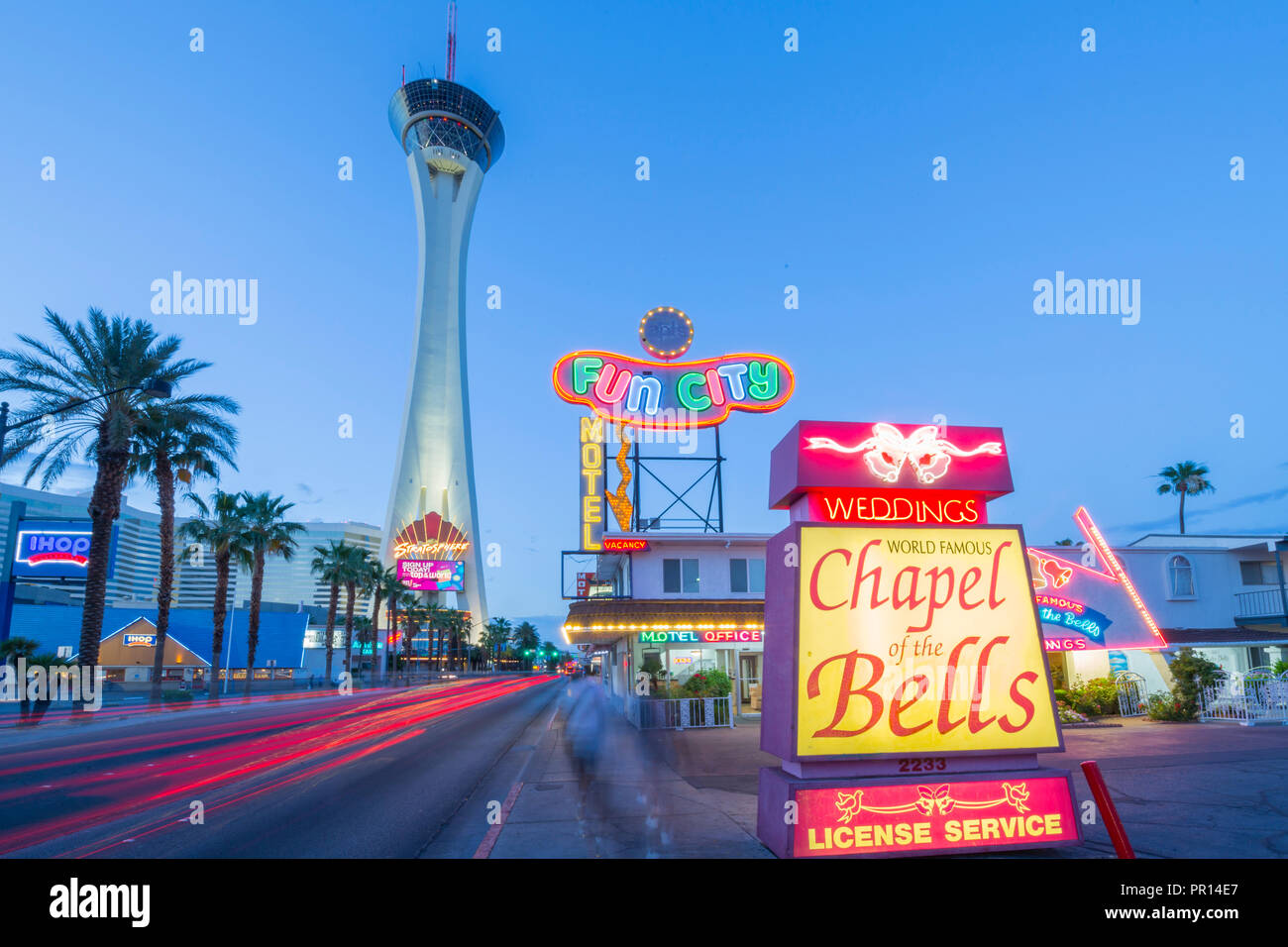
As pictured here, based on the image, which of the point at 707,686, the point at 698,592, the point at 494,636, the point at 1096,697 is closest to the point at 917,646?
the point at 707,686

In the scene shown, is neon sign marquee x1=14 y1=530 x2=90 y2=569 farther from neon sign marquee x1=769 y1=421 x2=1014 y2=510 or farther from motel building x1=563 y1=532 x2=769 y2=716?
neon sign marquee x1=769 y1=421 x2=1014 y2=510

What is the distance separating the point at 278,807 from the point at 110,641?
78.8 metres

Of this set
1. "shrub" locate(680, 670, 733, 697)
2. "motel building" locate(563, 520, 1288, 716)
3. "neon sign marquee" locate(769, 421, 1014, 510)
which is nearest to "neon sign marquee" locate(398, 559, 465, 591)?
"motel building" locate(563, 520, 1288, 716)

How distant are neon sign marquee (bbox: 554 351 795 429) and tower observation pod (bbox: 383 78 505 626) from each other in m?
98.5

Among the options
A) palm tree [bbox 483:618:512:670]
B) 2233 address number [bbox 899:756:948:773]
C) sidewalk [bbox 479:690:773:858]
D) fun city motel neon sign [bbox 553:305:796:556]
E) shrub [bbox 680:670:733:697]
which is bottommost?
palm tree [bbox 483:618:512:670]

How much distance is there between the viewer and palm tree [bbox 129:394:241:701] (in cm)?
3225

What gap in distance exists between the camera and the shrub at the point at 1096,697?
886 inches

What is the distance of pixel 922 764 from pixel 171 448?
3815 centimetres

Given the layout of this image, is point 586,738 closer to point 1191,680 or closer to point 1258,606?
point 1191,680

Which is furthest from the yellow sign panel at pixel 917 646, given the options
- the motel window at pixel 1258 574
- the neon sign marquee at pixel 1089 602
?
the motel window at pixel 1258 574
